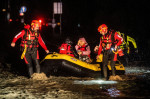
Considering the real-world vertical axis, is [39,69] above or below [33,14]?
below

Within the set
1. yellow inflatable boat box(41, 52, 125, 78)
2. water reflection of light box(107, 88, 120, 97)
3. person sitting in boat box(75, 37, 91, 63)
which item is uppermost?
person sitting in boat box(75, 37, 91, 63)

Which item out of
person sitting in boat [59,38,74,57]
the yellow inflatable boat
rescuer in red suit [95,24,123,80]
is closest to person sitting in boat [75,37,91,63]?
person sitting in boat [59,38,74,57]

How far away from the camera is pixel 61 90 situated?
7.07 m

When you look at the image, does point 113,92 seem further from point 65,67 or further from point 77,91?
point 65,67

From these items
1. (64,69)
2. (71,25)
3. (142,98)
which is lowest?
(142,98)

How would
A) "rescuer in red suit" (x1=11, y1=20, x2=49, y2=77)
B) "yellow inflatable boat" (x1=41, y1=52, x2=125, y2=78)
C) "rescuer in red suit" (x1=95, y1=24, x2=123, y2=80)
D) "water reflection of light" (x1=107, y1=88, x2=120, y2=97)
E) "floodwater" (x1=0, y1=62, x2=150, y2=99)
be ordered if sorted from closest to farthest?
1. "floodwater" (x1=0, y1=62, x2=150, y2=99)
2. "water reflection of light" (x1=107, y1=88, x2=120, y2=97)
3. "rescuer in red suit" (x1=95, y1=24, x2=123, y2=80)
4. "rescuer in red suit" (x1=11, y1=20, x2=49, y2=77)
5. "yellow inflatable boat" (x1=41, y1=52, x2=125, y2=78)

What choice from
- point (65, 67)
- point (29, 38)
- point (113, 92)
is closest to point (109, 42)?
point (65, 67)

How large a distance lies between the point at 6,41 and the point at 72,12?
754 inches

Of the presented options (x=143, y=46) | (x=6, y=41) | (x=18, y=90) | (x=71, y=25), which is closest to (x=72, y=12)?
(x=71, y=25)

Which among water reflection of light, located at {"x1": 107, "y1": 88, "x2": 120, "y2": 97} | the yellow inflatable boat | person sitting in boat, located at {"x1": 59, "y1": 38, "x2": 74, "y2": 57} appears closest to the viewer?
water reflection of light, located at {"x1": 107, "y1": 88, "x2": 120, "y2": 97}

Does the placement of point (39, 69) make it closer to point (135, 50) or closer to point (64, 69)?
point (64, 69)

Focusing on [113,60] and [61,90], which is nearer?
[61,90]

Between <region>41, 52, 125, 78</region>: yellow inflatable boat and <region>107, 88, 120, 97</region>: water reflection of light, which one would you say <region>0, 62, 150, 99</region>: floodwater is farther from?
<region>41, 52, 125, 78</region>: yellow inflatable boat

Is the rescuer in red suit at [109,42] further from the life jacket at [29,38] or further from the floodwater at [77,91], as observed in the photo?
the life jacket at [29,38]
